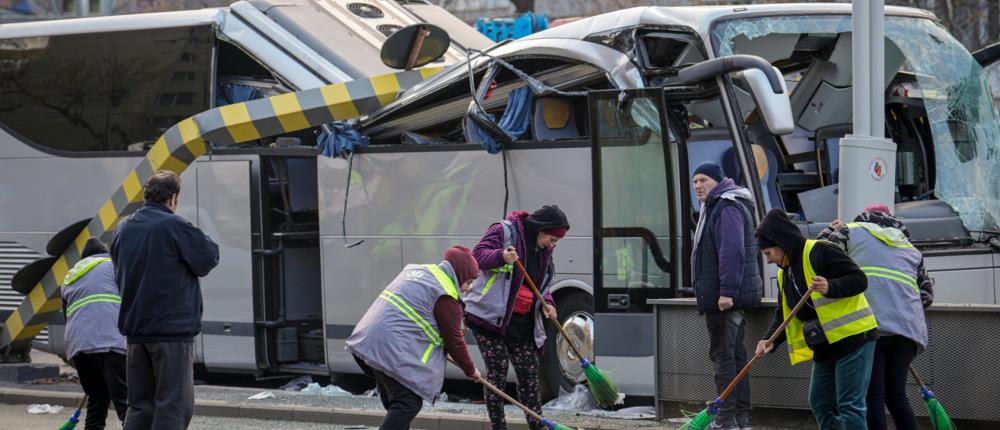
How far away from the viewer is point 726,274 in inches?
379

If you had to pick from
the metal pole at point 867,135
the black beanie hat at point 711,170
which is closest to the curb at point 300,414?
the black beanie hat at point 711,170

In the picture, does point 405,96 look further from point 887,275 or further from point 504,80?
point 887,275

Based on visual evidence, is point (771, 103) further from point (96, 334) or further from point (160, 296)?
point (96, 334)

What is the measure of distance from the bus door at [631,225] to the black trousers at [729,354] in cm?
101

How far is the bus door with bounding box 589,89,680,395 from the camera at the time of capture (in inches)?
422

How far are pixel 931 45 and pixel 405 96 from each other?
4.39 m

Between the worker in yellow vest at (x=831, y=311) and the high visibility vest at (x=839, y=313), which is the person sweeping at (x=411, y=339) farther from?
the high visibility vest at (x=839, y=313)

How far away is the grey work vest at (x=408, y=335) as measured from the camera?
25.7ft

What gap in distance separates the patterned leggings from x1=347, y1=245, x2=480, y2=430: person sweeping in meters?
1.43

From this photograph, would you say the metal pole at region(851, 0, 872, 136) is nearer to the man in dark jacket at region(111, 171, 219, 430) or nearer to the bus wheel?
the bus wheel

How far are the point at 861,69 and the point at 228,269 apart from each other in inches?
265

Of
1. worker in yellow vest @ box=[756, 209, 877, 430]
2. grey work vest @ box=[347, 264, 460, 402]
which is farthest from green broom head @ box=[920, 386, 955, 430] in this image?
grey work vest @ box=[347, 264, 460, 402]

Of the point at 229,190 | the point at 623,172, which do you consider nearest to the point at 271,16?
the point at 229,190

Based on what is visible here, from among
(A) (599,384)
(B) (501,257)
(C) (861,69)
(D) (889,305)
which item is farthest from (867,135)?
(A) (599,384)
